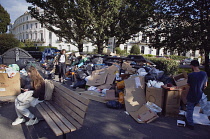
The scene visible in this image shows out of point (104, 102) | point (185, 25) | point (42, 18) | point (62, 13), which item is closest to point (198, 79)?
point (104, 102)

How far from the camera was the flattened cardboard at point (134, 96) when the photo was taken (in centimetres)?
431

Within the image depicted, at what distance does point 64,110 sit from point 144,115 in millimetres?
2017

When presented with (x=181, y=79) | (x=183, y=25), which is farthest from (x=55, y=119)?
(x=183, y=25)

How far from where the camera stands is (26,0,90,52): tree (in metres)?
12.8

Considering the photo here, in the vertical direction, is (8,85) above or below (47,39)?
below

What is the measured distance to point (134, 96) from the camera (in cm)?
450

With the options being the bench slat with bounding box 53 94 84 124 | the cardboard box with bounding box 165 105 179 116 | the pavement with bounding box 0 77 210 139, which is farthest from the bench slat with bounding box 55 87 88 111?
the cardboard box with bounding box 165 105 179 116

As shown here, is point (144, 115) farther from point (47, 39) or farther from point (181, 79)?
point (47, 39)

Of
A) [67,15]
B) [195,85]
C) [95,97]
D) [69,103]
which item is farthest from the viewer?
[67,15]

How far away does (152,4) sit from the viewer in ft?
39.2

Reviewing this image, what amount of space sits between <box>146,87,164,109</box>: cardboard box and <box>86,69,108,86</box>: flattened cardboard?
231cm

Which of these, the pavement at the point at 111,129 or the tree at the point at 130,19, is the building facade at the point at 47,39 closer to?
the tree at the point at 130,19

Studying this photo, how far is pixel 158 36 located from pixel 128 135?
1008cm

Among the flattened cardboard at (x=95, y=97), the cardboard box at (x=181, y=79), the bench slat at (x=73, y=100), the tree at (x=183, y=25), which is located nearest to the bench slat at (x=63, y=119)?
the bench slat at (x=73, y=100)
